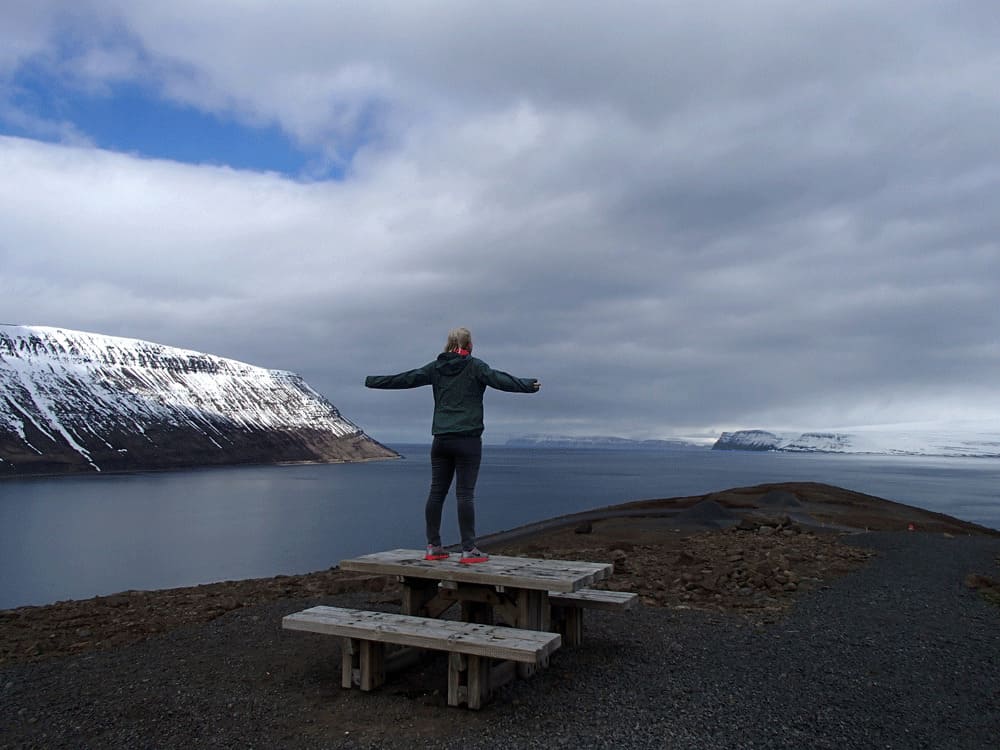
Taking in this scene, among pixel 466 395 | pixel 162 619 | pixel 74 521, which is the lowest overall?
pixel 74 521

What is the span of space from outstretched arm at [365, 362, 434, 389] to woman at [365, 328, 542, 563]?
0.4 inches

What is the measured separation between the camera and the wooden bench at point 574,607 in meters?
7.99

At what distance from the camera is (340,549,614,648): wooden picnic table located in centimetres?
676

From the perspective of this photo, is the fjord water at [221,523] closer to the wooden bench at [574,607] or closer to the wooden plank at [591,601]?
the wooden bench at [574,607]

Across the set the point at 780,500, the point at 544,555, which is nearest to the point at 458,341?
the point at 544,555

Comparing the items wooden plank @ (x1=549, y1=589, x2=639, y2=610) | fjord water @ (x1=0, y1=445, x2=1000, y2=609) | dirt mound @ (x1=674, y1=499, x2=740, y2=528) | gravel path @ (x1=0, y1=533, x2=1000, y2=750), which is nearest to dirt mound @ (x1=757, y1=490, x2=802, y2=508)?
dirt mound @ (x1=674, y1=499, x2=740, y2=528)

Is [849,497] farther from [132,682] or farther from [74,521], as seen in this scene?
[74,521]

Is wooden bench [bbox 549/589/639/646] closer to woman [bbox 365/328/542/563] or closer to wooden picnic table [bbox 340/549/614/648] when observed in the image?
wooden picnic table [bbox 340/549/614/648]

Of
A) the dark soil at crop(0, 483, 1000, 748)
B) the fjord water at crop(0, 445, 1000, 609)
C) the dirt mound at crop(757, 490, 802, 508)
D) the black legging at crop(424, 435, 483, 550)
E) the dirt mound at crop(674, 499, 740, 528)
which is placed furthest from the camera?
the fjord water at crop(0, 445, 1000, 609)

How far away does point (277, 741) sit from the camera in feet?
18.2

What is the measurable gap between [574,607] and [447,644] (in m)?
2.39

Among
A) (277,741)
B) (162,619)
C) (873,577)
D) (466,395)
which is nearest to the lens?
(277,741)

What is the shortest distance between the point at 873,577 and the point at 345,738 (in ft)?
33.4

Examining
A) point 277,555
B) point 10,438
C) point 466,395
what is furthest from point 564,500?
point 10,438
